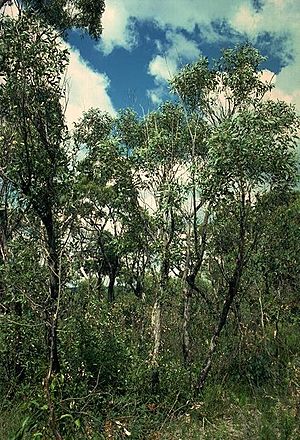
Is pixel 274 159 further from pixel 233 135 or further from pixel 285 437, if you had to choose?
pixel 285 437

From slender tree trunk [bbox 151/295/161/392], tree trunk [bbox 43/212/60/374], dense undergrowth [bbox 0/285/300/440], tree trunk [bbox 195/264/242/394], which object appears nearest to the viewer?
dense undergrowth [bbox 0/285/300/440]

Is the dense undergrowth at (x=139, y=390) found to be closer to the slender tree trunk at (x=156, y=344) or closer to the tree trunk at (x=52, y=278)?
the slender tree trunk at (x=156, y=344)

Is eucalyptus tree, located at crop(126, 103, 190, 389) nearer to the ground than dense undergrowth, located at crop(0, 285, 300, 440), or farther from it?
farther from it

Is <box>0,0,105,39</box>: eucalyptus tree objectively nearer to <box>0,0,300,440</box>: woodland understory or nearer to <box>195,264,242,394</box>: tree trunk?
<box>0,0,300,440</box>: woodland understory

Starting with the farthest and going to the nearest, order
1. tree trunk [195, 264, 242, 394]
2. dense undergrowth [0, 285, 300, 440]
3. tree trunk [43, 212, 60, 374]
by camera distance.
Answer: tree trunk [195, 264, 242, 394], tree trunk [43, 212, 60, 374], dense undergrowth [0, 285, 300, 440]

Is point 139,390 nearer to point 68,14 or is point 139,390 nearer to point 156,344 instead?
point 156,344

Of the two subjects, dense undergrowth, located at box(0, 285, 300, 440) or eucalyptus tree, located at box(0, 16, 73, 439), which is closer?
dense undergrowth, located at box(0, 285, 300, 440)

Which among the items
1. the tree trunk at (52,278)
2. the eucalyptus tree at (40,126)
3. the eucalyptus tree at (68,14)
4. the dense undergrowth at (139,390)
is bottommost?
the dense undergrowth at (139,390)

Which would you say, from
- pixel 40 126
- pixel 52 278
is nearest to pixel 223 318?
pixel 52 278

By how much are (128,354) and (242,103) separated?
743 cm

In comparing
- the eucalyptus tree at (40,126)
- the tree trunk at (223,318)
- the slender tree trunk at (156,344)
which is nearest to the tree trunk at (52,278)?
the eucalyptus tree at (40,126)

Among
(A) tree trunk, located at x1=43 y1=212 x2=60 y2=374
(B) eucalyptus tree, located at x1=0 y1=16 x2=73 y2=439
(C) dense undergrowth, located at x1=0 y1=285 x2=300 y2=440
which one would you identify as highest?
(B) eucalyptus tree, located at x1=0 y1=16 x2=73 y2=439

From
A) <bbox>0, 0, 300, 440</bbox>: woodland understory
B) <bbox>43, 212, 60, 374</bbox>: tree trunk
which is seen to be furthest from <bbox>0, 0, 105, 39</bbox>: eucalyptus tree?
<bbox>43, 212, 60, 374</bbox>: tree trunk

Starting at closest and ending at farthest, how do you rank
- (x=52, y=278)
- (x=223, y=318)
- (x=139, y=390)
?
(x=52, y=278)
(x=139, y=390)
(x=223, y=318)
